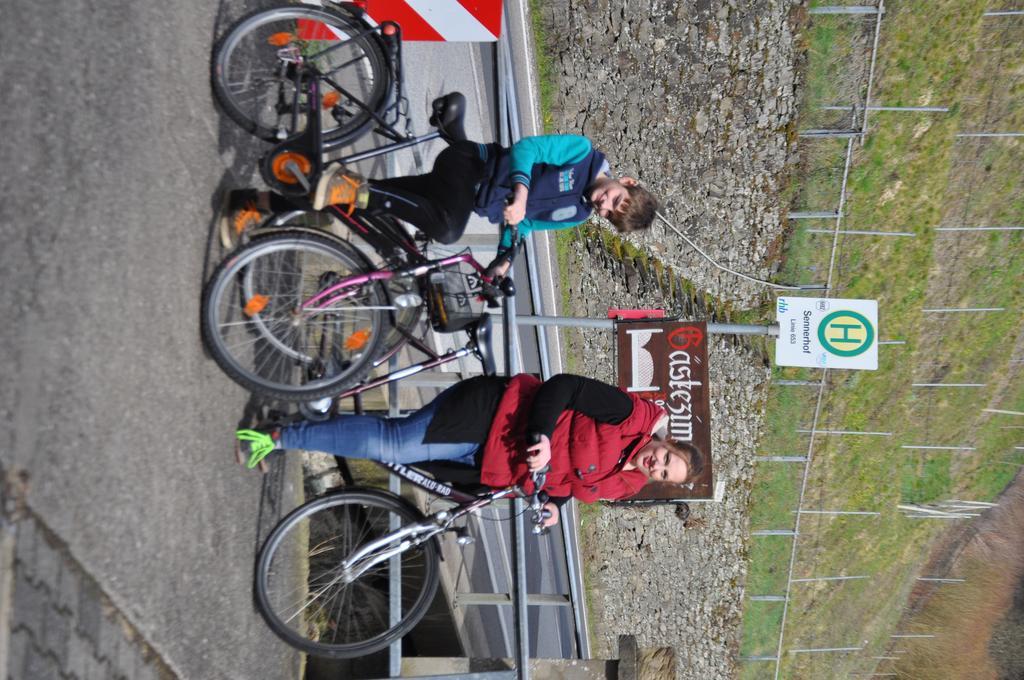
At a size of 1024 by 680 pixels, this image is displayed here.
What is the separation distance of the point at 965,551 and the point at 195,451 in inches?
516

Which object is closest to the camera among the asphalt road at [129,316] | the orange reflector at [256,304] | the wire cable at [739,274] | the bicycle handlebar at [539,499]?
the asphalt road at [129,316]

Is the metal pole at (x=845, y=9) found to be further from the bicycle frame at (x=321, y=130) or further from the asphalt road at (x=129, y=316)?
the asphalt road at (x=129, y=316)

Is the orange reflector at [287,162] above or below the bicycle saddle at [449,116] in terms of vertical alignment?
below

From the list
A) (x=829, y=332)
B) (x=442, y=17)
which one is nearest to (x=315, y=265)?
(x=442, y=17)

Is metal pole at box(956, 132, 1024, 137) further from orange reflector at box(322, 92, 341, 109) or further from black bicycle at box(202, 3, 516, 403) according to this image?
orange reflector at box(322, 92, 341, 109)

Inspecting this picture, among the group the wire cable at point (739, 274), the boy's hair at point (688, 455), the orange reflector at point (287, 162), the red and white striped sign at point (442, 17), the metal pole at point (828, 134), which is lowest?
the boy's hair at point (688, 455)

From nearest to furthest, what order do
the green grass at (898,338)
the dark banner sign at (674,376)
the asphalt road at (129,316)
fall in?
the asphalt road at (129,316) → the dark banner sign at (674,376) → the green grass at (898,338)

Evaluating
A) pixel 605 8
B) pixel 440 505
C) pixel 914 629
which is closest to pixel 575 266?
pixel 605 8

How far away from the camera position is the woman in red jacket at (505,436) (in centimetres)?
456

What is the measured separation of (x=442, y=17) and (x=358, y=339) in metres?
2.19

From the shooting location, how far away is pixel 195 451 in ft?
14.4

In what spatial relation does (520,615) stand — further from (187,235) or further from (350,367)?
(187,235)

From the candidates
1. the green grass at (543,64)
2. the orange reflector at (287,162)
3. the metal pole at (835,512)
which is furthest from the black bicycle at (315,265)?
the metal pole at (835,512)

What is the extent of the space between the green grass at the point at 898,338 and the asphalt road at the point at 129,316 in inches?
348
